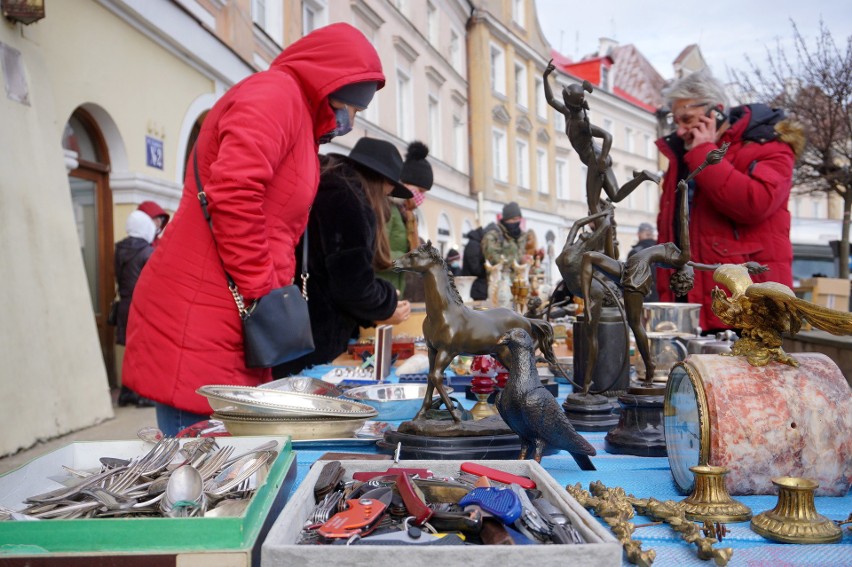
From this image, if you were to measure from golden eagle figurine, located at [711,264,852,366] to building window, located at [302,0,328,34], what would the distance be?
9.48 meters

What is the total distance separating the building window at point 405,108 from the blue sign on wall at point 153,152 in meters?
8.58

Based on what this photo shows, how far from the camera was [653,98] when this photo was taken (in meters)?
34.4

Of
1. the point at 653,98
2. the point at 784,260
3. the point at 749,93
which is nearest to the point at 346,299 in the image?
the point at 784,260

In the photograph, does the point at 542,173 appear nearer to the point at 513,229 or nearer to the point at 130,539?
the point at 513,229

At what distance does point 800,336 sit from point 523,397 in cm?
119

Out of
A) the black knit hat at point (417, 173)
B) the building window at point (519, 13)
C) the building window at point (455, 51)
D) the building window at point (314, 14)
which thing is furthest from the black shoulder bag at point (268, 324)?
the building window at point (519, 13)

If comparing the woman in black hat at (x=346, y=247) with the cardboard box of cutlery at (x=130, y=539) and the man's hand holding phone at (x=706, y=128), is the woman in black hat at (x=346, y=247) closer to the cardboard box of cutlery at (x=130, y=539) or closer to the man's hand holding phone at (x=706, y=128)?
the man's hand holding phone at (x=706, y=128)

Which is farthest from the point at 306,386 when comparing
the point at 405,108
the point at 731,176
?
Result: the point at 405,108

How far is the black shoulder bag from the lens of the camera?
192cm

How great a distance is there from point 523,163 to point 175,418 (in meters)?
21.1

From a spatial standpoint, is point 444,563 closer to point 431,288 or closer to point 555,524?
point 555,524

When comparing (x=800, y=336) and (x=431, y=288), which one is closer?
(x=431, y=288)

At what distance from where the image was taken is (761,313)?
1.09m

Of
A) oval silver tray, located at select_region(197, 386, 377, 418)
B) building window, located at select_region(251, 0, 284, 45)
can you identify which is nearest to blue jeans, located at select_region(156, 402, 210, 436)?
oval silver tray, located at select_region(197, 386, 377, 418)
